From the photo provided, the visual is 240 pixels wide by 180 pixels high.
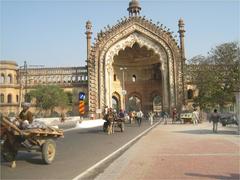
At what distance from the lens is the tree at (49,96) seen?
168 ft

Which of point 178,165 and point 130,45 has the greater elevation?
point 130,45

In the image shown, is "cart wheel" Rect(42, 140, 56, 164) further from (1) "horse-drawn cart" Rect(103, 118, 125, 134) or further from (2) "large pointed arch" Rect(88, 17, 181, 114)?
(2) "large pointed arch" Rect(88, 17, 181, 114)

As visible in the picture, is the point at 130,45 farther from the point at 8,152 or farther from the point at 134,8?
the point at 8,152

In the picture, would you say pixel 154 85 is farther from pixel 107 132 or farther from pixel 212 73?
pixel 107 132

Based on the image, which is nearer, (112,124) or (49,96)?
(112,124)

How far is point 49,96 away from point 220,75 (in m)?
24.9

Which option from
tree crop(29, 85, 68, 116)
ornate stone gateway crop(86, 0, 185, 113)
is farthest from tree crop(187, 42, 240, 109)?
tree crop(29, 85, 68, 116)

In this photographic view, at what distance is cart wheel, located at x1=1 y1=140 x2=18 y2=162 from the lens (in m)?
9.30

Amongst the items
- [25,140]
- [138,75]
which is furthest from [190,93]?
[25,140]

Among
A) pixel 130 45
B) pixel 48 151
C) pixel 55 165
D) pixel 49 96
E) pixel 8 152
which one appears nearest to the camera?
pixel 8 152

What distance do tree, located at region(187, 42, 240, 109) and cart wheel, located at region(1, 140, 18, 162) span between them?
97.6 feet

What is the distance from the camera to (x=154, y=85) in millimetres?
58406

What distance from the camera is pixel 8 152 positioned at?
9.43 metres

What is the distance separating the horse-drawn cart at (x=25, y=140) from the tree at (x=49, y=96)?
4158cm
